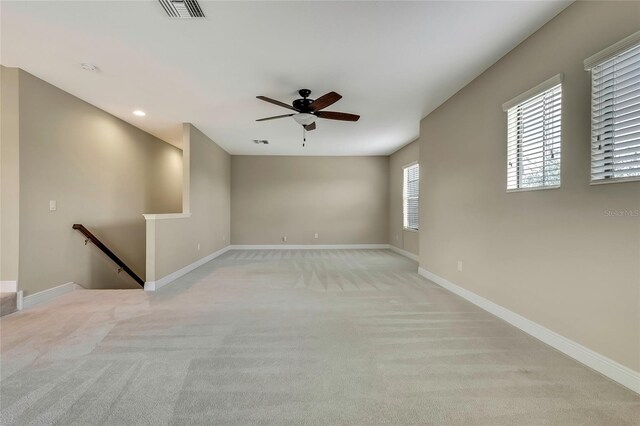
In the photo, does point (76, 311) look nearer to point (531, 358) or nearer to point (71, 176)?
Answer: point (71, 176)

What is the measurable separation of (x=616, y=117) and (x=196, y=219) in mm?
5589

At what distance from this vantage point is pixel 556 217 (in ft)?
6.86

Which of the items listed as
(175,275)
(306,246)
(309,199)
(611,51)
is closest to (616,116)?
(611,51)

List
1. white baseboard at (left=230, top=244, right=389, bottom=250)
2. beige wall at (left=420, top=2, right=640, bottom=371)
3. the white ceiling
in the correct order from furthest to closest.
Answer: white baseboard at (left=230, top=244, right=389, bottom=250) < the white ceiling < beige wall at (left=420, top=2, right=640, bottom=371)

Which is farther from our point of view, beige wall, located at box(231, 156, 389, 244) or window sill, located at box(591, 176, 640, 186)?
beige wall, located at box(231, 156, 389, 244)

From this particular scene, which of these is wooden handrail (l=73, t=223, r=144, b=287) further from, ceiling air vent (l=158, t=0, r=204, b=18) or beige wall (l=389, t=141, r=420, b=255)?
beige wall (l=389, t=141, r=420, b=255)

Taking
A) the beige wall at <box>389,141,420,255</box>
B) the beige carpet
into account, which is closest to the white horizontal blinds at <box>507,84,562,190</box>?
the beige carpet

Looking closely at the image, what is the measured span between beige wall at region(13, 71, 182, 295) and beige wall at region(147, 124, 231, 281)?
998mm

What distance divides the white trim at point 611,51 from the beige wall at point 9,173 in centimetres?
523

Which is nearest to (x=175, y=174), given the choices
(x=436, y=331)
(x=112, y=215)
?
(x=112, y=215)

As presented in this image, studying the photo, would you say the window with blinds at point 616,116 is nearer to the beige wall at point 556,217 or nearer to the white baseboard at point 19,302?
the beige wall at point 556,217

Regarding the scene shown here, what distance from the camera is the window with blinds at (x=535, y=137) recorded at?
2115 mm

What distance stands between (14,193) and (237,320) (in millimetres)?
2805

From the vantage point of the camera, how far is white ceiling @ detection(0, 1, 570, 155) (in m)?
2.02
